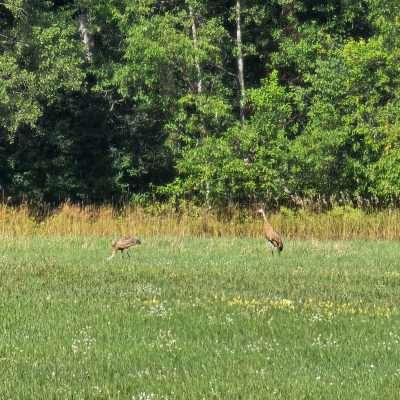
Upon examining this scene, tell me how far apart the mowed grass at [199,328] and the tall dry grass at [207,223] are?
8466 millimetres

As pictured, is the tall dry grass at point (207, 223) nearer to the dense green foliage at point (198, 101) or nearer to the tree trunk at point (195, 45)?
the dense green foliage at point (198, 101)

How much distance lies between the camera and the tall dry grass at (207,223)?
29.6m

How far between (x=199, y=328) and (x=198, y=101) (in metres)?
22.5

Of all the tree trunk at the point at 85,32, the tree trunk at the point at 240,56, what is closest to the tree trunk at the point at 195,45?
the tree trunk at the point at 240,56

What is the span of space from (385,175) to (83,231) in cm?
1078

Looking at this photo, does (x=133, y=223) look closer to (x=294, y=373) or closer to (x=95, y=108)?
(x=95, y=108)

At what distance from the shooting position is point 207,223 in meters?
31.4

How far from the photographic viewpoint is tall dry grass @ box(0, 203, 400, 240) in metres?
29.6

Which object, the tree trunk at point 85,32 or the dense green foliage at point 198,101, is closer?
the dense green foliage at point 198,101

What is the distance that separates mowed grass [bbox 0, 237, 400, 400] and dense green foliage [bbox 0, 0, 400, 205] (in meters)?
11.4

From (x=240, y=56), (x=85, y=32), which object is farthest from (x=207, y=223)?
(x=85, y=32)

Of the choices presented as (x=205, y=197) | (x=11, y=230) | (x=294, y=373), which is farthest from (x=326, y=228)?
(x=294, y=373)

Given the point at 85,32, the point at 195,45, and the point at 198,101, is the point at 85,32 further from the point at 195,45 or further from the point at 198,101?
the point at 198,101

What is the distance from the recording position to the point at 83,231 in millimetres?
30547
